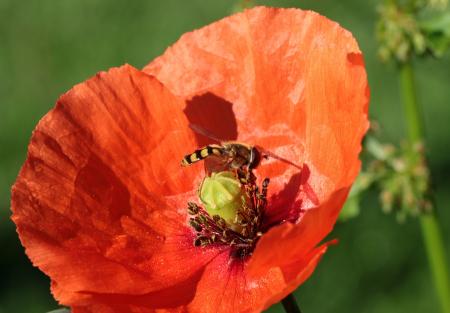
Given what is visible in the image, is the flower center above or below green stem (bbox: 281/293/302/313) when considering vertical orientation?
above

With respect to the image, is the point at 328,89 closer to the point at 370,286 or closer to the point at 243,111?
the point at 243,111

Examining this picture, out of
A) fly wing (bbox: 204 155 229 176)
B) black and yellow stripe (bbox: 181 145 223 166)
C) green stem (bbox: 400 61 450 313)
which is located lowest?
green stem (bbox: 400 61 450 313)

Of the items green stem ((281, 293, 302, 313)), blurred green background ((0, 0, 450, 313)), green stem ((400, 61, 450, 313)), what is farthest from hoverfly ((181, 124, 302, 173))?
blurred green background ((0, 0, 450, 313))

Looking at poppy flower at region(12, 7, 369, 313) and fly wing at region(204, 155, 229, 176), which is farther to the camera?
fly wing at region(204, 155, 229, 176)

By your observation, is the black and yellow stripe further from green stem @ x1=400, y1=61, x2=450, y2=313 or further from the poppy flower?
green stem @ x1=400, y1=61, x2=450, y2=313

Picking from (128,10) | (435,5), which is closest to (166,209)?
(435,5)

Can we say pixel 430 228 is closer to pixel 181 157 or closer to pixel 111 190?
pixel 181 157

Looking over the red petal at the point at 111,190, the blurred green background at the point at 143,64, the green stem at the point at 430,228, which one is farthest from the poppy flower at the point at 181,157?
the blurred green background at the point at 143,64

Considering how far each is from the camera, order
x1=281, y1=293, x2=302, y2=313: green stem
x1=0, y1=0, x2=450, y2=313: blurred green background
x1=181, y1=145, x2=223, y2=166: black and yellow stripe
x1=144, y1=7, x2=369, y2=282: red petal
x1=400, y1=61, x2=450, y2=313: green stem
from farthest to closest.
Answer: x1=0, y1=0, x2=450, y2=313: blurred green background < x1=400, y1=61, x2=450, y2=313: green stem < x1=181, y1=145, x2=223, y2=166: black and yellow stripe < x1=144, y1=7, x2=369, y2=282: red petal < x1=281, y1=293, x2=302, y2=313: green stem
